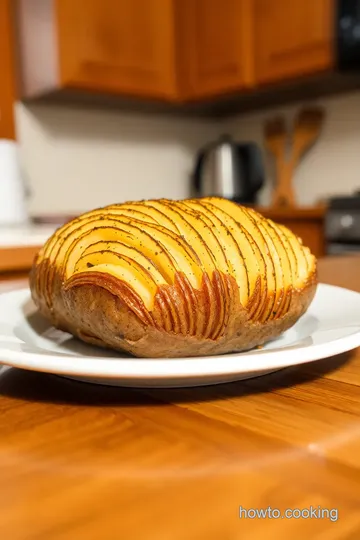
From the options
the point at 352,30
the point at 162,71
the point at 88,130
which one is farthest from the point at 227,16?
the point at 88,130

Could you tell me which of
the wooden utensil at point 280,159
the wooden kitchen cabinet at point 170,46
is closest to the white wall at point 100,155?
the wooden kitchen cabinet at point 170,46

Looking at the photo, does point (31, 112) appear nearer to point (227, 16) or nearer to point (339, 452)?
point (227, 16)

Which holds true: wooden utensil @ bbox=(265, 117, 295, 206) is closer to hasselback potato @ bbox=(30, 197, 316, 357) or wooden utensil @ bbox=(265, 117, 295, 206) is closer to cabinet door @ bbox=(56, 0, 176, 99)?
cabinet door @ bbox=(56, 0, 176, 99)

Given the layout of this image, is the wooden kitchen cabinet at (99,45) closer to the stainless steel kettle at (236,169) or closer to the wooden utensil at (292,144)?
the stainless steel kettle at (236,169)

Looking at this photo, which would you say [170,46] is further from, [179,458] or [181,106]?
[179,458]

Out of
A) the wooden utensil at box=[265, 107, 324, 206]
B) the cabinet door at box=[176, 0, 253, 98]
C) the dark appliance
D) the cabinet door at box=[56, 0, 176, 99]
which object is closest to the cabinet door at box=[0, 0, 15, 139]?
the cabinet door at box=[56, 0, 176, 99]

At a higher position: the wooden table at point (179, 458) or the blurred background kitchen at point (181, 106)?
the blurred background kitchen at point (181, 106)

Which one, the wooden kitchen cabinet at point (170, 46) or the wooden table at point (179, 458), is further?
the wooden kitchen cabinet at point (170, 46)
